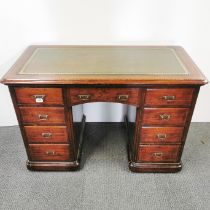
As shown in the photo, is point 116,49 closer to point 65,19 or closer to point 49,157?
point 65,19

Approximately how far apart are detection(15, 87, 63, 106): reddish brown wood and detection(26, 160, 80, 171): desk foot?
1.57 feet

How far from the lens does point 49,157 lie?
1.56 metres

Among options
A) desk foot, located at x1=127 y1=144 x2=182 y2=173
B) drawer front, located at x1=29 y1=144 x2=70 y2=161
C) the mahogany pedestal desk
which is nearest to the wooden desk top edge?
the mahogany pedestal desk

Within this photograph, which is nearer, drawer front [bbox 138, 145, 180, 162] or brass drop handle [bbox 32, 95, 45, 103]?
brass drop handle [bbox 32, 95, 45, 103]

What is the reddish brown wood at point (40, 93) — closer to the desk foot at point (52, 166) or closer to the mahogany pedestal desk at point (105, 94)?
the mahogany pedestal desk at point (105, 94)

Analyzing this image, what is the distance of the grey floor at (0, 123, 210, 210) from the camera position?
1.42 m

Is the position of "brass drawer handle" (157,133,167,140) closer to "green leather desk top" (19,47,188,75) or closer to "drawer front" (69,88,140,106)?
"drawer front" (69,88,140,106)

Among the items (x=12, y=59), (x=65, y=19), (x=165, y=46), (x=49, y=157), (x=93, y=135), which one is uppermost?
(x=65, y=19)

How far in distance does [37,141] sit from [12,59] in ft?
2.02

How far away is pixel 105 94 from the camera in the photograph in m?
1.27

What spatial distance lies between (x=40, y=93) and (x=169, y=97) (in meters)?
0.67

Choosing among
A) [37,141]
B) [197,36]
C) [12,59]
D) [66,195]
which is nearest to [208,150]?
[197,36]

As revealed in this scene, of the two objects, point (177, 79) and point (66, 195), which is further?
point (66, 195)

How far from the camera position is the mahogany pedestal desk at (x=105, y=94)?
1.22 m
